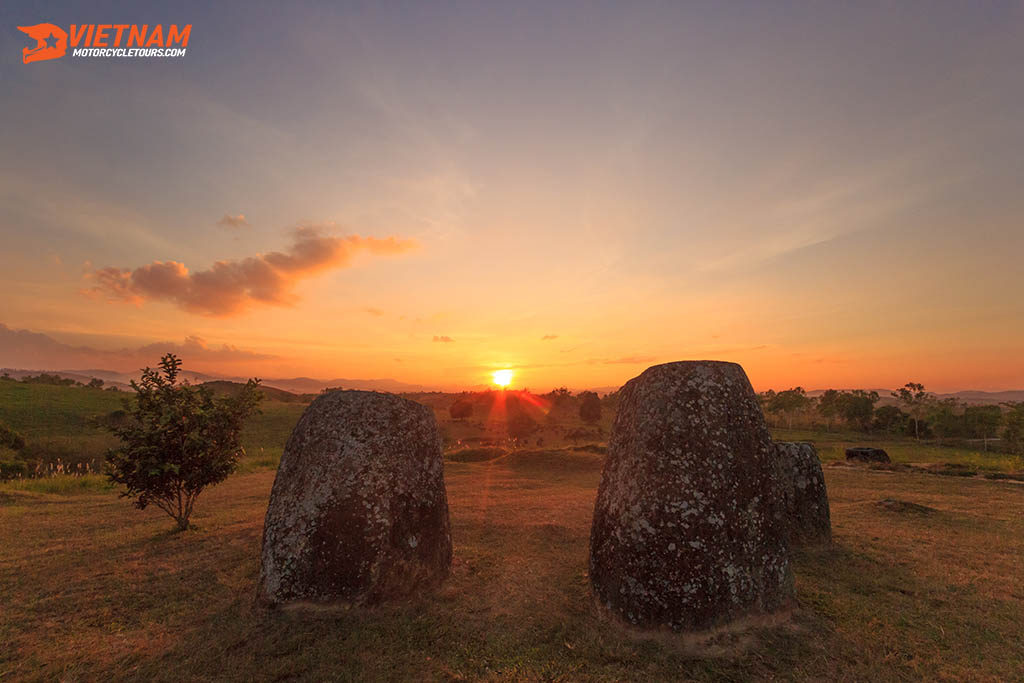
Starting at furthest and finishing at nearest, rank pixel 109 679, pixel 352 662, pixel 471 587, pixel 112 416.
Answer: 1. pixel 112 416
2. pixel 471 587
3. pixel 352 662
4. pixel 109 679

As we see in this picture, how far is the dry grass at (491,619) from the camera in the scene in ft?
18.3

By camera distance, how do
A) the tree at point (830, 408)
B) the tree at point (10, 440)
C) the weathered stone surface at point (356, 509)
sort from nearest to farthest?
the weathered stone surface at point (356, 509) → the tree at point (10, 440) → the tree at point (830, 408)

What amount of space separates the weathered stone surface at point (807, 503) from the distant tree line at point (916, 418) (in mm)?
56663

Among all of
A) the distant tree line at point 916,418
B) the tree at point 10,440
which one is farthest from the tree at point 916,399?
the tree at point 10,440

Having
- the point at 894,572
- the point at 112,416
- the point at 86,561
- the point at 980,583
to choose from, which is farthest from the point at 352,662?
the point at 112,416

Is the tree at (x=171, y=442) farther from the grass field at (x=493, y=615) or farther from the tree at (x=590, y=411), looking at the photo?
the tree at (x=590, y=411)

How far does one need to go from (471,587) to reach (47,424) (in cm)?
5265

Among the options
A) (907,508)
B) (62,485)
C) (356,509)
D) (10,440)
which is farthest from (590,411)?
(356,509)

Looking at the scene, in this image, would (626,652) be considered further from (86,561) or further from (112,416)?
(112,416)

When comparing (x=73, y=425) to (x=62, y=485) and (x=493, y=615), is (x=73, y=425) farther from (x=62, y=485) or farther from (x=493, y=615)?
(x=493, y=615)

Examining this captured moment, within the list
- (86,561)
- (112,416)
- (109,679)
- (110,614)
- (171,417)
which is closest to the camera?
(109,679)

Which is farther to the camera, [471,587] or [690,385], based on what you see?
[471,587]

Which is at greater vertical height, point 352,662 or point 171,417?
point 171,417

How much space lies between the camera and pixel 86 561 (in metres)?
9.27
